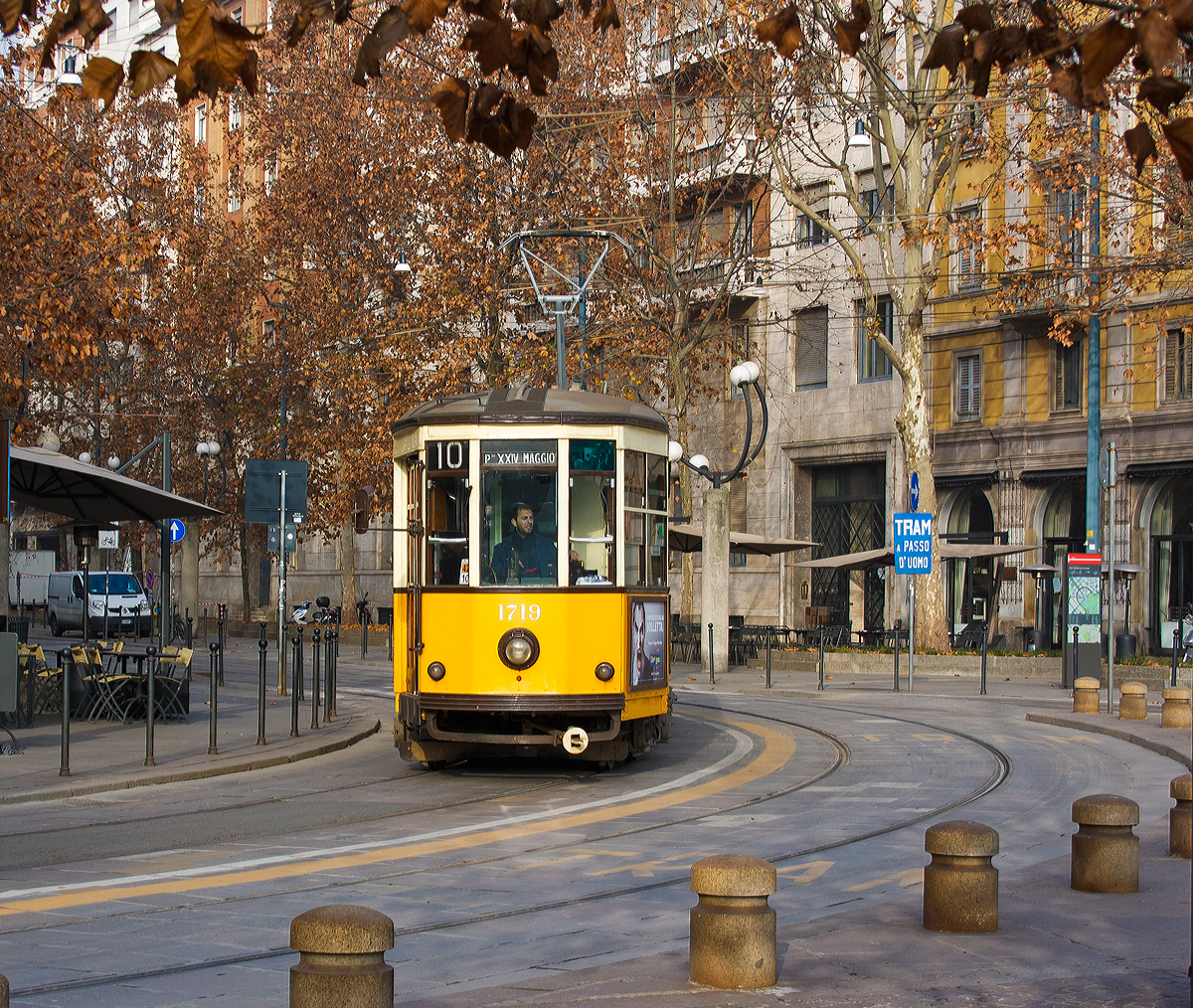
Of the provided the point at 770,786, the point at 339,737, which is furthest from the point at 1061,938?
the point at 339,737

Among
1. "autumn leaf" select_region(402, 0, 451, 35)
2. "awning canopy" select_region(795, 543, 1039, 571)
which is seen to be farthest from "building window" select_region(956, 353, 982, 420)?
"autumn leaf" select_region(402, 0, 451, 35)

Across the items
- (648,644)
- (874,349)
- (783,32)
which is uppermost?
(874,349)

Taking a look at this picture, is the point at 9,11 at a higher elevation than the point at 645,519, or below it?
higher

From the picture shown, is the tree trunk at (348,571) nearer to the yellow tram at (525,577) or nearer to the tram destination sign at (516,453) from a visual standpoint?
the yellow tram at (525,577)

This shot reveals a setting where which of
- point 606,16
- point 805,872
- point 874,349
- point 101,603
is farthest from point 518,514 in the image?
point 101,603

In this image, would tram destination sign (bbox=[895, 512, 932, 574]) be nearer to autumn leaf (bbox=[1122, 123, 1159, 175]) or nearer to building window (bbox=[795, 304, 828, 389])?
building window (bbox=[795, 304, 828, 389])

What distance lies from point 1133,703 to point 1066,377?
1615 centimetres

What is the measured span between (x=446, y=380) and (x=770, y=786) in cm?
2429

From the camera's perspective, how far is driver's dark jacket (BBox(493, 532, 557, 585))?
12852 millimetres

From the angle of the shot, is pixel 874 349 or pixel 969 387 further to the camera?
pixel 874 349

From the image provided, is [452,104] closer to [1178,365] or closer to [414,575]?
[414,575]

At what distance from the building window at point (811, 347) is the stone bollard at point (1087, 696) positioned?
2068 centimetres

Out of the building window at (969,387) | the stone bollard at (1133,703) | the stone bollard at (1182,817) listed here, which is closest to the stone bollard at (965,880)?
the stone bollard at (1182,817)

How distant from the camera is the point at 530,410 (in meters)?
12.9
